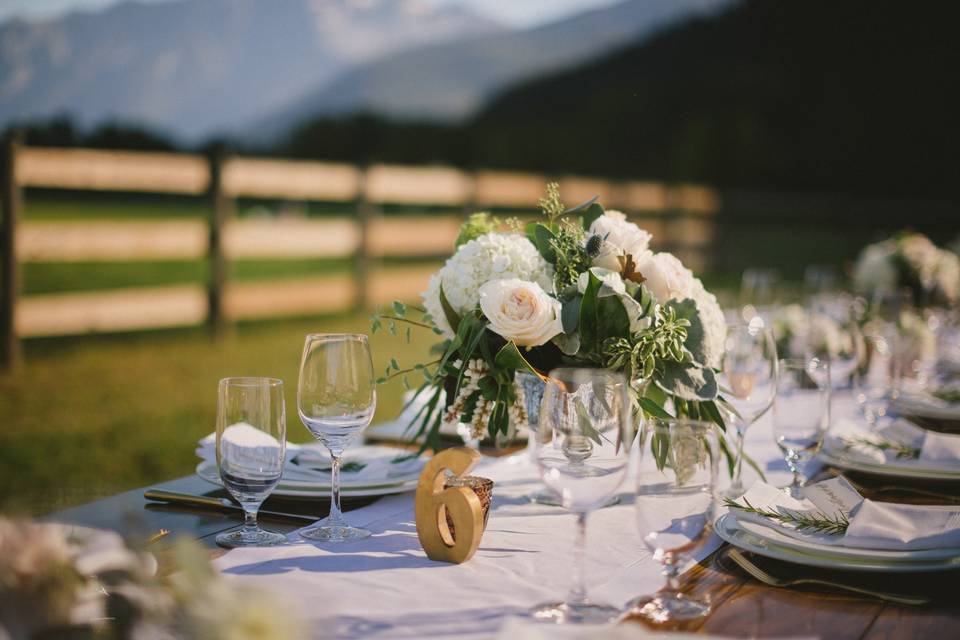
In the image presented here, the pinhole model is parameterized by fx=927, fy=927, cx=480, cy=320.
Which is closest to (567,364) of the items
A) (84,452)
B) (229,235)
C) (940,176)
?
(84,452)

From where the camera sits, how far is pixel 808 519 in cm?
139

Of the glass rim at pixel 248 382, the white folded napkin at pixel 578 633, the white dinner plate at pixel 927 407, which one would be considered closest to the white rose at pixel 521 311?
the glass rim at pixel 248 382

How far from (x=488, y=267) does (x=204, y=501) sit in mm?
641

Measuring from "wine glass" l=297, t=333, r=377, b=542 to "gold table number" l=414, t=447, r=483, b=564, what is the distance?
0.52ft

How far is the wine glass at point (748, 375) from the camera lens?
167 centimetres

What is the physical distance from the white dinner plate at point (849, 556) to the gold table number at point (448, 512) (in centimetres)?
38

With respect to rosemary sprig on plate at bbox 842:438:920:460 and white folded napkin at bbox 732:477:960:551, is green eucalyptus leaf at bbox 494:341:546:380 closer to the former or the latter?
white folded napkin at bbox 732:477:960:551

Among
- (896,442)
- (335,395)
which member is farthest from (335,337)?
(896,442)

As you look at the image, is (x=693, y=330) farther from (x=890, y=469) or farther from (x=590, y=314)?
(x=890, y=469)

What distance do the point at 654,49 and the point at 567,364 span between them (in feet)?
73.1

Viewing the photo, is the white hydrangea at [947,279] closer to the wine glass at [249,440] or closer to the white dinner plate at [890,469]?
Result: the white dinner plate at [890,469]

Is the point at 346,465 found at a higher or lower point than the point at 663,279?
lower

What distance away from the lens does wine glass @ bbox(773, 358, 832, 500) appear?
62.4 inches

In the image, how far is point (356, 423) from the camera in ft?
4.88
